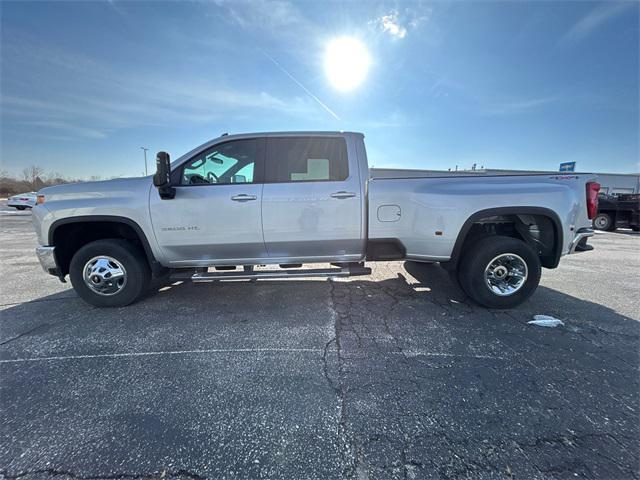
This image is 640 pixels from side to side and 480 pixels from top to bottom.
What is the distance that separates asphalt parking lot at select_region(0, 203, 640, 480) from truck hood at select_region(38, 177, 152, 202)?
58.5 inches

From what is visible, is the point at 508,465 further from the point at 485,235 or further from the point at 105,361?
the point at 105,361

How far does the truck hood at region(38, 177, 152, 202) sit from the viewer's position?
A: 3.29m

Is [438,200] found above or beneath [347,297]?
above

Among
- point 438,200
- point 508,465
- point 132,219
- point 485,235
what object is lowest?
point 508,465

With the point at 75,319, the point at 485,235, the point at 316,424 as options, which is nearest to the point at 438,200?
the point at 485,235

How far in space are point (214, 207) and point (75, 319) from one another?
2184 mm

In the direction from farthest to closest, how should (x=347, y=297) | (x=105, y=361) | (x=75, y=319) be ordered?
(x=347, y=297)
(x=75, y=319)
(x=105, y=361)

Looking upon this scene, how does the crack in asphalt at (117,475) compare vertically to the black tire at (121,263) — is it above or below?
below

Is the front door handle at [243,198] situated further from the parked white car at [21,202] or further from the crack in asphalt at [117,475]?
the parked white car at [21,202]

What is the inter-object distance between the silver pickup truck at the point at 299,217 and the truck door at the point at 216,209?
13 millimetres

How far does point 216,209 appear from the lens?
10.7ft

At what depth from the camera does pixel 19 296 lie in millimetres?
3926

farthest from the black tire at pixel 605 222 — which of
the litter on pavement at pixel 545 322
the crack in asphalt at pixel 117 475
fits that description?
the crack in asphalt at pixel 117 475

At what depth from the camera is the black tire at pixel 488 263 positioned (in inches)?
131
